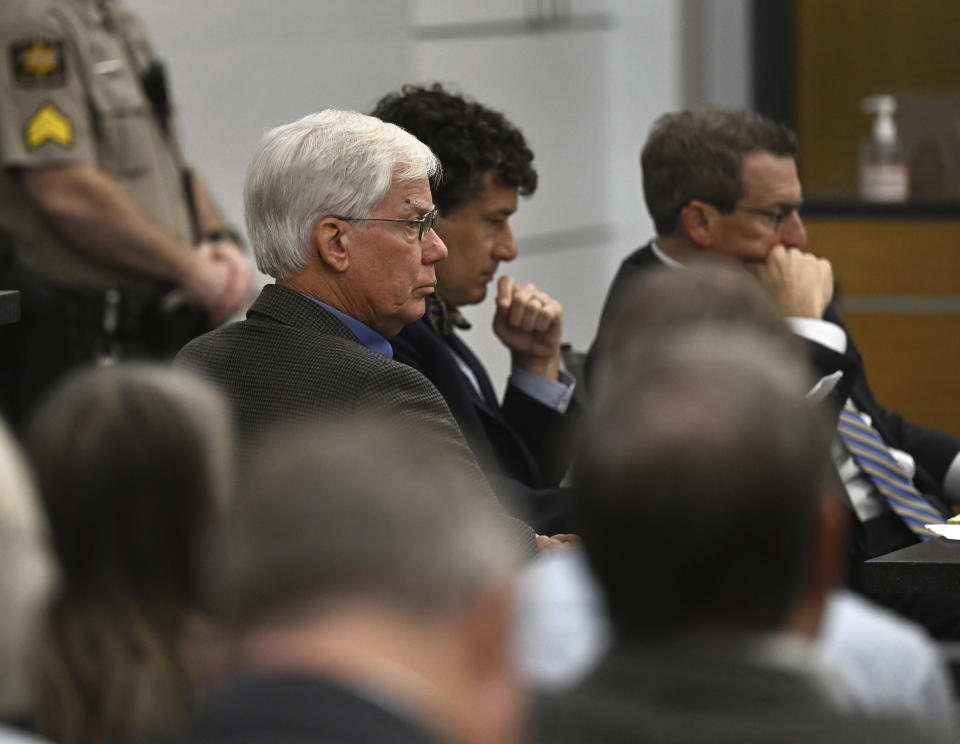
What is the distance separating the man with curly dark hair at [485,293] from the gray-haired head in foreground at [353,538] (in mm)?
1986

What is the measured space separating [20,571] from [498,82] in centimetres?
516

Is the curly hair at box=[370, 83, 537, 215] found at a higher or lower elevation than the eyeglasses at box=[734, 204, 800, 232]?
higher

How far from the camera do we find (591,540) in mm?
1201

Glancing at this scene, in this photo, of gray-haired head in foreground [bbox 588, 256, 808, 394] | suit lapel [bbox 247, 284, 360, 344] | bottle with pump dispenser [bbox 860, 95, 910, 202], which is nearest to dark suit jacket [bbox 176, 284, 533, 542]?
suit lapel [bbox 247, 284, 360, 344]

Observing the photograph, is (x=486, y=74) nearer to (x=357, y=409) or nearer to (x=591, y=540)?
(x=357, y=409)

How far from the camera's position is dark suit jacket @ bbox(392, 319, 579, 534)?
3.04 m

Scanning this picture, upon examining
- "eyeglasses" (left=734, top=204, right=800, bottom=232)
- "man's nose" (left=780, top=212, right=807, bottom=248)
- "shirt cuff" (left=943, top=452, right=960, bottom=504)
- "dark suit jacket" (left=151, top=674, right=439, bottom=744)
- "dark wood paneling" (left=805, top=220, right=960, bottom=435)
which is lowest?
"dark wood paneling" (left=805, top=220, right=960, bottom=435)

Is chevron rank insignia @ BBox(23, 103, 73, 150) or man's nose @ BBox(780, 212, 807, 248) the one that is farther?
chevron rank insignia @ BBox(23, 103, 73, 150)

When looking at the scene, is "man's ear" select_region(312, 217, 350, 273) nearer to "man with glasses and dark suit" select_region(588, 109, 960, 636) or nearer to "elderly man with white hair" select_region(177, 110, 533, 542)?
"elderly man with white hair" select_region(177, 110, 533, 542)

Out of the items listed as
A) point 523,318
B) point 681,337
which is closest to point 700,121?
point 523,318

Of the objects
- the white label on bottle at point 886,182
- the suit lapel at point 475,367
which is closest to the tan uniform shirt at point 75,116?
the suit lapel at point 475,367

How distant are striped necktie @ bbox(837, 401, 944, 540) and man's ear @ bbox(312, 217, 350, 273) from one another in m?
1.10

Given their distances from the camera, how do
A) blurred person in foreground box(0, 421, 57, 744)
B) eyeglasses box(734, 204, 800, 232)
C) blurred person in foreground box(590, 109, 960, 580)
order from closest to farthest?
blurred person in foreground box(0, 421, 57, 744) < blurred person in foreground box(590, 109, 960, 580) < eyeglasses box(734, 204, 800, 232)

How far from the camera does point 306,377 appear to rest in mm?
2527
